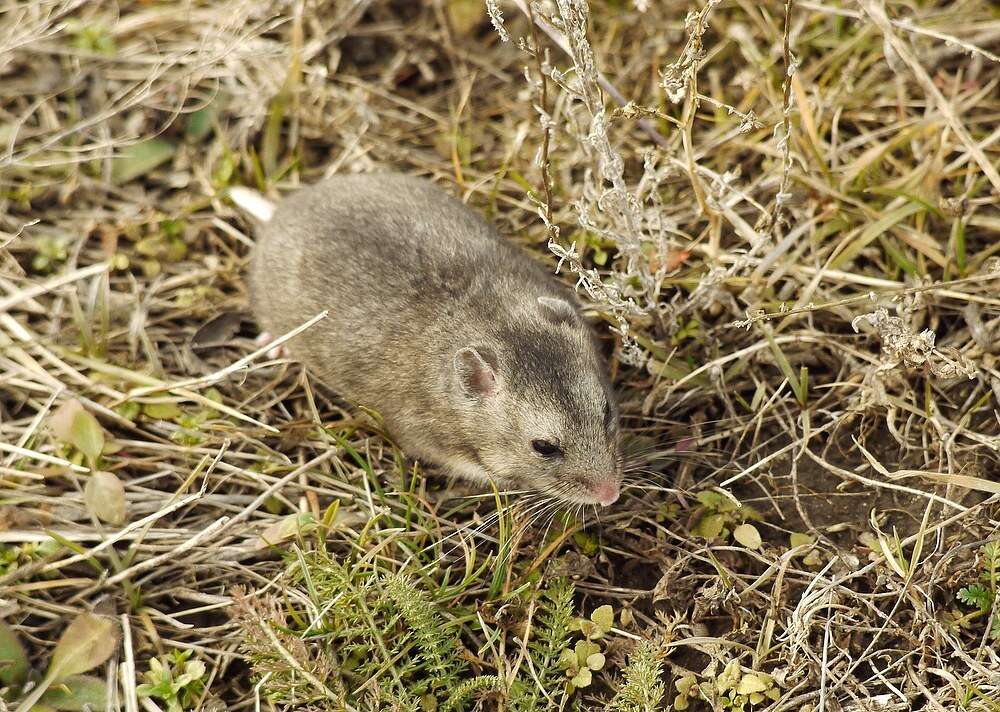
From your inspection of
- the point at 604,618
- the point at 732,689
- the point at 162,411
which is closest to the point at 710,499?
the point at 604,618

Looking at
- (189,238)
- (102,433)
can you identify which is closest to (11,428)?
(102,433)

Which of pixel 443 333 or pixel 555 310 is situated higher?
pixel 555 310

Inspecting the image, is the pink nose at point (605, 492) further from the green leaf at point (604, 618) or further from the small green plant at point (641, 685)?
the small green plant at point (641, 685)

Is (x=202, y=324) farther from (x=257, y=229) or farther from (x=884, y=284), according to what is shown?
→ (x=884, y=284)

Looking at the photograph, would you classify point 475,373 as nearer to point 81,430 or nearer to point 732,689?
point 732,689

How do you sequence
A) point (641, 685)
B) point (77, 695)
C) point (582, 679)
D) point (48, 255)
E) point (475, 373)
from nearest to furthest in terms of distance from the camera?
point (641, 685)
point (582, 679)
point (77, 695)
point (475, 373)
point (48, 255)

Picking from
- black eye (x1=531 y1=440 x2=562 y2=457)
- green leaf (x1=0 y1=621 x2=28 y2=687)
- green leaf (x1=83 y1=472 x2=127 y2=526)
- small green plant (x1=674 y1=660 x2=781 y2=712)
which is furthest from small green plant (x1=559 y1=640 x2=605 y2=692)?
green leaf (x1=0 y1=621 x2=28 y2=687)

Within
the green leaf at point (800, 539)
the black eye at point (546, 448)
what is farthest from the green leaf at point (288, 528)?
the green leaf at point (800, 539)
